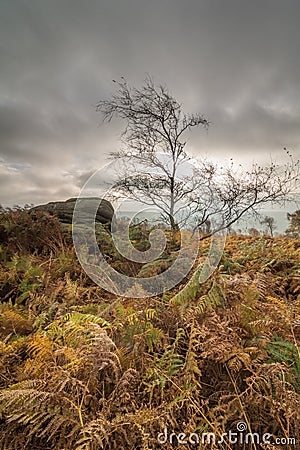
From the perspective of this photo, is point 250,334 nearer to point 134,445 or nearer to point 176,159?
point 134,445

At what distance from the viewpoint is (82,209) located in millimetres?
7285

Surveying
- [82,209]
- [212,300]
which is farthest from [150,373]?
[82,209]

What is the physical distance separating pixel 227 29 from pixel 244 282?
5056mm

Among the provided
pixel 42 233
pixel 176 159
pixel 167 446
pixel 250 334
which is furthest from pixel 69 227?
pixel 167 446

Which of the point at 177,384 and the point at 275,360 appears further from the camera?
the point at 275,360

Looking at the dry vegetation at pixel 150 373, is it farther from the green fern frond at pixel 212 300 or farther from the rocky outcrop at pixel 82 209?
the rocky outcrop at pixel 82 209

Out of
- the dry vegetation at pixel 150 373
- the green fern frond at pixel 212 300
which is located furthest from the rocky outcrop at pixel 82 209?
the green fern frond at pixel 212 300

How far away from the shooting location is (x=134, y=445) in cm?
157

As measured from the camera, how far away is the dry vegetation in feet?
5.19

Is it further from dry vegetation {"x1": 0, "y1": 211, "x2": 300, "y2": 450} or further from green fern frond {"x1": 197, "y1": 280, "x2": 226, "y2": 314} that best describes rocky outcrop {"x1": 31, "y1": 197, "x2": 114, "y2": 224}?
green fern frond {"x1": 197, "y1": 280, "x2": 226, "y2": 314}

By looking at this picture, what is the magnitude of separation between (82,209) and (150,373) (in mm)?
5760

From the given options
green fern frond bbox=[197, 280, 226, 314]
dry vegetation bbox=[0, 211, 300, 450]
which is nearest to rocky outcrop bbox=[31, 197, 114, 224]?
dry vegetation bbox=[0, 211, 300, 450]

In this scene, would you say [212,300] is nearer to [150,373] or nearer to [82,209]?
[150,373]

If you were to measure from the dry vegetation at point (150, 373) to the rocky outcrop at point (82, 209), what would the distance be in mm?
4261
